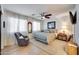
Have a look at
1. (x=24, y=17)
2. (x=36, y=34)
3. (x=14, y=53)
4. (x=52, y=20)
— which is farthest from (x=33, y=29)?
(x=14, y=53)

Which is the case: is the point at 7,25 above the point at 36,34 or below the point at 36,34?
above

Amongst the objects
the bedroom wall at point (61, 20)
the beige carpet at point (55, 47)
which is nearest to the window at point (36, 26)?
the bedroom wall at point (61, 20)

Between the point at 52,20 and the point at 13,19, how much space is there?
70 cm

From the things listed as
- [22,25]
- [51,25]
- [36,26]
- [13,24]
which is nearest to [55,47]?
[51,25]

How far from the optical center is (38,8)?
5.42ft

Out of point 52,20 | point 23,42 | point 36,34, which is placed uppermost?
point 52,20

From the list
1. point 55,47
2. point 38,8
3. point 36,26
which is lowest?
point 55,47

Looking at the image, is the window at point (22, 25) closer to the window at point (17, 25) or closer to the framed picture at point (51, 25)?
the window at point (17, 25)

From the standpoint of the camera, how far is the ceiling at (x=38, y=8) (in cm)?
160

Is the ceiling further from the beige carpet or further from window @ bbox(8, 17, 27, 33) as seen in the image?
the beige carpet

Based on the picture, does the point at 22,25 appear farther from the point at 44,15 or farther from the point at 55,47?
the point at 55,47

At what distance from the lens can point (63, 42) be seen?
1640 mm

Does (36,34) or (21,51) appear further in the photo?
(36,34)

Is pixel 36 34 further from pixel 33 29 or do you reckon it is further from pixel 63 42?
pixel 63 42
